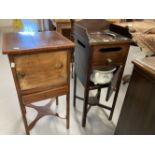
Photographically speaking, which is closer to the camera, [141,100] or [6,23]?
[141,100]

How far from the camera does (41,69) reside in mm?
1029

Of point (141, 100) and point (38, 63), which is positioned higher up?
point (38, 63)

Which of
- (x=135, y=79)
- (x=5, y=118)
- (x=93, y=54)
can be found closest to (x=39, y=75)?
(x=93, y=54)

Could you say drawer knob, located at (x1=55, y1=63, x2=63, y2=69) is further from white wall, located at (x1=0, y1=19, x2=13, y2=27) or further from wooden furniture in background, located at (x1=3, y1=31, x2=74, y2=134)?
white wall, located at (x1=0, y1=19, x2=13, y2=27)

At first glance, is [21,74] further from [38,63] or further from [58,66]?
[58,66]

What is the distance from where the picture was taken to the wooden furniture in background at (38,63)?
92 centimetres

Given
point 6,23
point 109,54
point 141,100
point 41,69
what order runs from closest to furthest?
1. point 141,100
2. point 41,69
3. point 109,54
4. point 6,23

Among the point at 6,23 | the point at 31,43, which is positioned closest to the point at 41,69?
the point at 31,43

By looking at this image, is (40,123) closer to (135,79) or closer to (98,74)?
(98,74)

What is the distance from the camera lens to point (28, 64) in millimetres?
963

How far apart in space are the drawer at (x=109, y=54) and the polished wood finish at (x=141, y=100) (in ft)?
0.88

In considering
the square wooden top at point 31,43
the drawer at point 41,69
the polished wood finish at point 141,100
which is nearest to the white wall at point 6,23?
the square wooden top at point 31,43

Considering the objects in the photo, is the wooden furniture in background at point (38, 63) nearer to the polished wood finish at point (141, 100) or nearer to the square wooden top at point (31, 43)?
the square wooden top at point (31, 43)

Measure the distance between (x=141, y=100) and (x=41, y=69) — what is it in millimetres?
662
